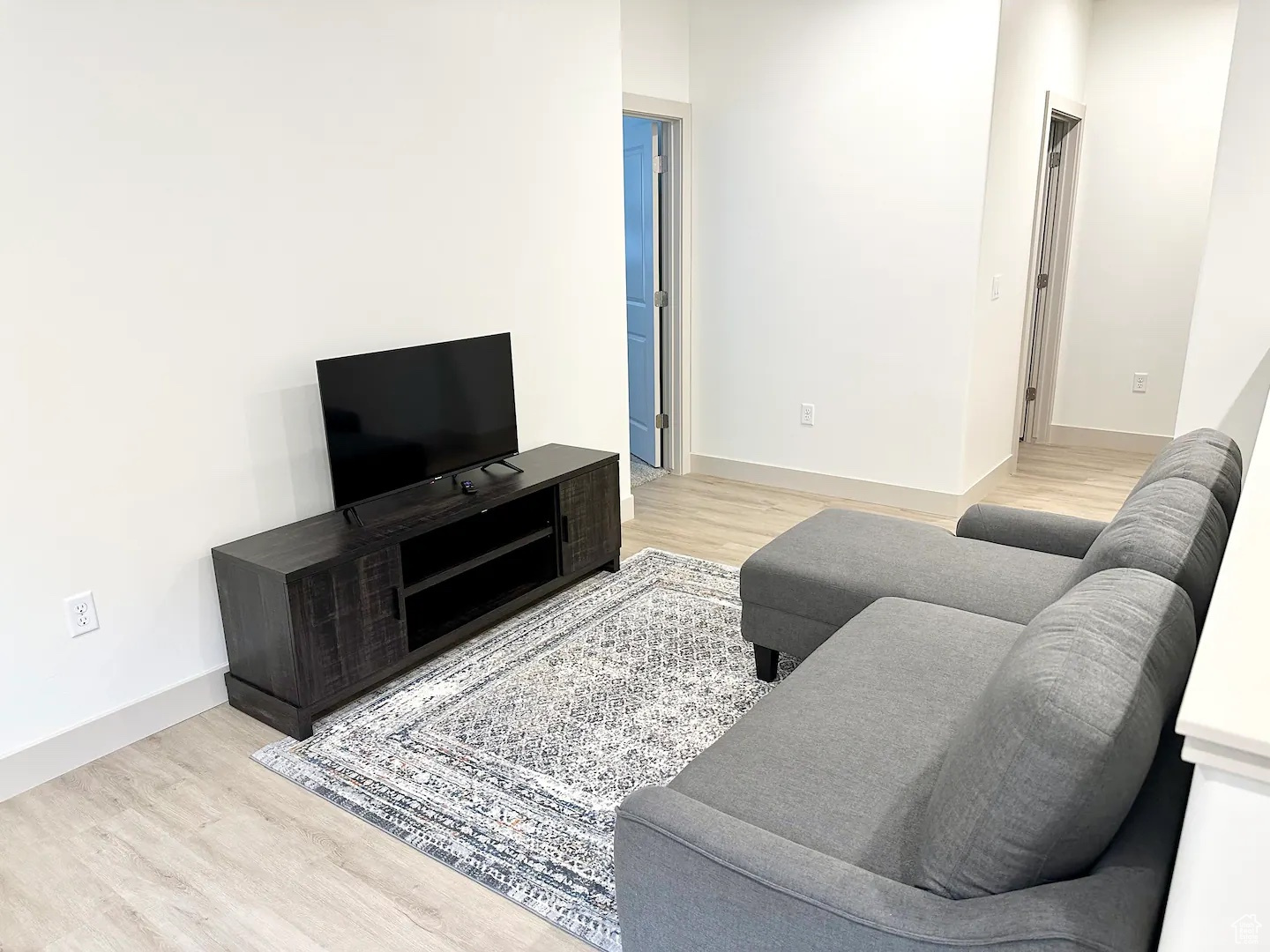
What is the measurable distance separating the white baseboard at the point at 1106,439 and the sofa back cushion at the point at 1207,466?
3.80 metres

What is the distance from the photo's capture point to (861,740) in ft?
6.10

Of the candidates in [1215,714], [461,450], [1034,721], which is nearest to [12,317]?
[461,450]

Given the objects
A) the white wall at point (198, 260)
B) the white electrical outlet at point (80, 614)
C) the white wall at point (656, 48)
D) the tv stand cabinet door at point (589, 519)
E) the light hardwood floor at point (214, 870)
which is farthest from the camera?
the white wall at point (656, 48)

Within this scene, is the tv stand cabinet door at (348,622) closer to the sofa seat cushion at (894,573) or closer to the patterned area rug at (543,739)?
the patterned area rug at (543,739)

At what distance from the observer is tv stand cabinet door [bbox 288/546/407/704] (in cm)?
265

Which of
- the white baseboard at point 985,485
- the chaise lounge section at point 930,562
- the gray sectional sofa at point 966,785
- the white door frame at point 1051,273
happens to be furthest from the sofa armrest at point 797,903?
the white door frame at point 1051,273

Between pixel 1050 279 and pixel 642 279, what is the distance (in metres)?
2.71

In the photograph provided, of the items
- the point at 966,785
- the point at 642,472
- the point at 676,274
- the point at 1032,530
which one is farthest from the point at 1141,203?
the point at 966,785

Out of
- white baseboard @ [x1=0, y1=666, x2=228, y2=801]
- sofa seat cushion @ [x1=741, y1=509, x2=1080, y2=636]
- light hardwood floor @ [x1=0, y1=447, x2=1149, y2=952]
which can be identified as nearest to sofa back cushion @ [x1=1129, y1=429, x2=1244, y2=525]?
sofa seat cushion @ [x1=741, y1=509, x2=1080, y2=636]

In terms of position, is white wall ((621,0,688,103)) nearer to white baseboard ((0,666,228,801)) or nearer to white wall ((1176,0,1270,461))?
white wall ((1176,0,1270,461))

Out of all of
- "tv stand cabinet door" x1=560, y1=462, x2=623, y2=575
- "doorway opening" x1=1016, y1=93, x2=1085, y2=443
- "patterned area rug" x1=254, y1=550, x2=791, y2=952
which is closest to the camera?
"patterned area rug" x1=254, y1=550, x2=791, y2=952

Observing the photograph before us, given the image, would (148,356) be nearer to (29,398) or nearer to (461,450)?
→ (29,398)

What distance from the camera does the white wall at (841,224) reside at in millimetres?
4281

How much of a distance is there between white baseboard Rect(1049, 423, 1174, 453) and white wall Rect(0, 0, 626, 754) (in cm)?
419
